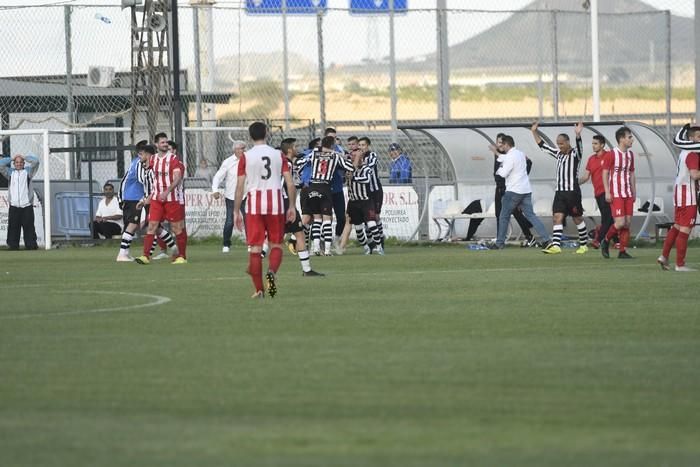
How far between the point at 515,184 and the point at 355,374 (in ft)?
57.1

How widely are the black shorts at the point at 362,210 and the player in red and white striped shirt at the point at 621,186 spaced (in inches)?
178

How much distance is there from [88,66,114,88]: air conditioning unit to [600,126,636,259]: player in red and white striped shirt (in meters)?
Answer: 13.6

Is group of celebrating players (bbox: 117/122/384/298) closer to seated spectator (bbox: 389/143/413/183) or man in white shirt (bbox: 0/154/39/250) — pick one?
seated spectator (bbox: 389/143/413/183)

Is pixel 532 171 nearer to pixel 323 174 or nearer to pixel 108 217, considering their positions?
Answer: pixel 323 174

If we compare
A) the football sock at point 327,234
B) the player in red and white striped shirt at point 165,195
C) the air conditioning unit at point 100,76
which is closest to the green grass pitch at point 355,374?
the player in red and white striped shirt at point 165,195

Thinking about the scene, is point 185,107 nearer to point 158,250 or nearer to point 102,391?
point 158,250

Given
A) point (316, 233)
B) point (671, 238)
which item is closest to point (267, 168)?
point (671, 238)

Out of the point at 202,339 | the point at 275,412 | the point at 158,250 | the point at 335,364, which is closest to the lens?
the point at 275,412

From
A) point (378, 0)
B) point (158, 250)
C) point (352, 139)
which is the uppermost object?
point (378, 0)

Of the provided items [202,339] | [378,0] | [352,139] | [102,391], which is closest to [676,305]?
[202,339]

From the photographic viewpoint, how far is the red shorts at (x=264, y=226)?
16172 millimetres

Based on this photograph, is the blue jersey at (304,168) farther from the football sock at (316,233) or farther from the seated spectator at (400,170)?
the seated spectator at (400,170)

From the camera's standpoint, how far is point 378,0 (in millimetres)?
37406

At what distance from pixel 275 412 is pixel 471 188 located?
22738 millimetres
